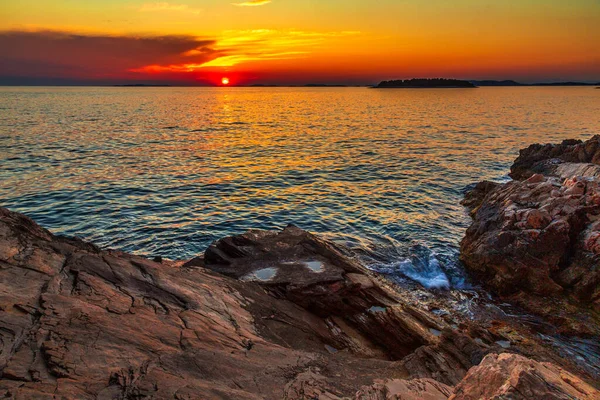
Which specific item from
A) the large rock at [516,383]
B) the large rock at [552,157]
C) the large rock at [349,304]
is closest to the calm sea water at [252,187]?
the large rock at [552,157]

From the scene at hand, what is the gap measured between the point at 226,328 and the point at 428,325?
6.71 metres

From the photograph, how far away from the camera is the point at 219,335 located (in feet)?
28.2

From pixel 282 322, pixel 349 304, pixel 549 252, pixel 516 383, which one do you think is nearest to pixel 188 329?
pixel 282 322

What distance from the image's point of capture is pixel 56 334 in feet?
22.7

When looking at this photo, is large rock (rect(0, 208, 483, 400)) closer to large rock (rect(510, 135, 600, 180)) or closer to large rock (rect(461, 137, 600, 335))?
large rock (rect(461, 137, 600, 335))

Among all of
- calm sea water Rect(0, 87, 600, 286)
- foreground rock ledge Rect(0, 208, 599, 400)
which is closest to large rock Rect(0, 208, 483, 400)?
foreground rock ledge Rect(0, 208, 599, 400)

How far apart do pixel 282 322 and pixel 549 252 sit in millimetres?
12719

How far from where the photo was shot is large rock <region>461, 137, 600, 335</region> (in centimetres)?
1441

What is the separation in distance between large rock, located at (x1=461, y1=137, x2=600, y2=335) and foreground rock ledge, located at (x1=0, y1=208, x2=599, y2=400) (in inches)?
236

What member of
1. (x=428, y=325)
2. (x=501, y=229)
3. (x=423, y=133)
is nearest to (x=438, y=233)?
(x=501, y=229)

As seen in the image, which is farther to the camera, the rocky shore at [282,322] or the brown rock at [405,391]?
the brown rock at [405,391]

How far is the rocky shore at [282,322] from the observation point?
6.26 meters

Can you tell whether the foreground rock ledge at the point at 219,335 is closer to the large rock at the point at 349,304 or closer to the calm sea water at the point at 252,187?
the large rock at the point at 349,304

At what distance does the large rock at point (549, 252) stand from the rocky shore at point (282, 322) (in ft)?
0.21
